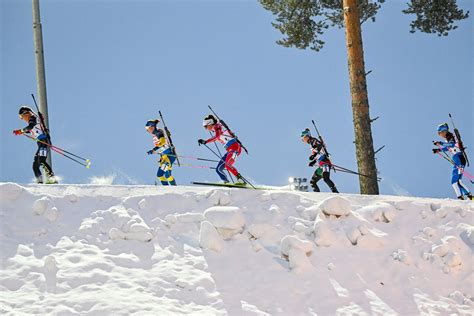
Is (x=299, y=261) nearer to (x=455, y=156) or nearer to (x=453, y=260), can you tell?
(x=453, y=260)

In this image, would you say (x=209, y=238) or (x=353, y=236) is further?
(x=353, y=236)

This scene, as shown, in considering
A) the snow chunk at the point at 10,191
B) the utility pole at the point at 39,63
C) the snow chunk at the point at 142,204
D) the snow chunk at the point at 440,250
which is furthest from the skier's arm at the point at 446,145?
the snow chunk at the point at 10,191

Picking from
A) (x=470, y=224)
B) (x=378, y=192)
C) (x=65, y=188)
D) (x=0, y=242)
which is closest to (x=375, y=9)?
(x=378, y=192)

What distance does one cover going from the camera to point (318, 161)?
41.2 ft

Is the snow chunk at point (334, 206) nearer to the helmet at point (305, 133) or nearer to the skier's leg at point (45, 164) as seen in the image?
the helmet at point (305, 133)

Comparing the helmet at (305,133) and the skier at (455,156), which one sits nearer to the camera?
the skier at (455,156)

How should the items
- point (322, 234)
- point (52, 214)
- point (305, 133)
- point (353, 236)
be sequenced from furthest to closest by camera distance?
1. point (305, 133)
2. point (353, 236)
3. point (322, 234)
4. point (52, 214)

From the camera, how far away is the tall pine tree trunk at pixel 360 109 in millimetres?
12438

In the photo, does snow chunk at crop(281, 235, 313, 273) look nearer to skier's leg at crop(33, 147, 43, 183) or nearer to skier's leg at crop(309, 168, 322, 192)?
skier's leg at crop(309, 168, 322, 192)

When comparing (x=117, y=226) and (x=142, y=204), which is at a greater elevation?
(x=142, y=204)

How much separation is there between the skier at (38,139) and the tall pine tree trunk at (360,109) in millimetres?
6772

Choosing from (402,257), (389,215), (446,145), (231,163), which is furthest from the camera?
(446,145)

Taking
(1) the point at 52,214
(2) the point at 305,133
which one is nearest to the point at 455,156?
(2) the point at 305,133

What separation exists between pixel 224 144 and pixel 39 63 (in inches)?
196
